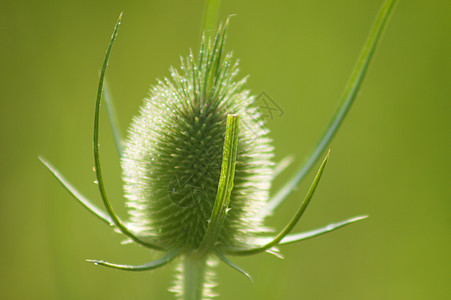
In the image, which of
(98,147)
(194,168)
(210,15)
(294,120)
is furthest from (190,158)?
(294,120)

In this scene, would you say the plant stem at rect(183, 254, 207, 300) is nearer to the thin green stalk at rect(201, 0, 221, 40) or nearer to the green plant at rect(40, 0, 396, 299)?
the green plant at rect(40, 0, 396, 299)

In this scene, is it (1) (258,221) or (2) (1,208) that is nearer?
(1) (258,221)

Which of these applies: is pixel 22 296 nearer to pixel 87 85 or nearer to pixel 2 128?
pixel 2 128

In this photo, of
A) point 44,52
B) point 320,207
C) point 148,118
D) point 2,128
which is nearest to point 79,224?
point 2,128

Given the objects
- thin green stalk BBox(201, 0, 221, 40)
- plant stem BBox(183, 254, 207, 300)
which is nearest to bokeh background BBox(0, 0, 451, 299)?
plant stem BBox(183, 254, 207, 300)

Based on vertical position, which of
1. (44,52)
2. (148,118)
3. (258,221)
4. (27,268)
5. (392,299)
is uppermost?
(44,52)

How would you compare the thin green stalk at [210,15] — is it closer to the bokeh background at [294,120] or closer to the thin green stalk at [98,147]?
the thin green stalk at [98,147]

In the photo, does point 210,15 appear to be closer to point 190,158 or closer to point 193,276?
point 190,158

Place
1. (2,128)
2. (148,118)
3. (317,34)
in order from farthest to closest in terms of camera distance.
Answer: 1. (317,34)
2. (2,128)
3. (148,118)
